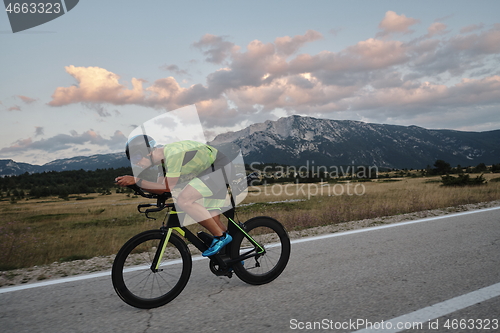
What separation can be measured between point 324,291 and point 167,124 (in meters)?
2.62

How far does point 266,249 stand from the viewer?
4172 millimetres

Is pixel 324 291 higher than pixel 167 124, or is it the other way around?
pixel 167 124

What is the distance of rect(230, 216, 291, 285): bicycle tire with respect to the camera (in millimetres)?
3852

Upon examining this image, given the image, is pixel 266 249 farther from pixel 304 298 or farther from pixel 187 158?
pixel 187 158

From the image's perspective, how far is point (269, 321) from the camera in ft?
9.40

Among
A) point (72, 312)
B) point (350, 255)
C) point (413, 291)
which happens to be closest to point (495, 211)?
point (350, 255)

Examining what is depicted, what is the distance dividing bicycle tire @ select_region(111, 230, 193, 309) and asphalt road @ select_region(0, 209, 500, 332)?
13 centimetres

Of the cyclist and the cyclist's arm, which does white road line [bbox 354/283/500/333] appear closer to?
the cyclist

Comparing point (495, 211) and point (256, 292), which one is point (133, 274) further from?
point (495, 211)

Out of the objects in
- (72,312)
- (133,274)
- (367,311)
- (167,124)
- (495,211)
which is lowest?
(495,211)

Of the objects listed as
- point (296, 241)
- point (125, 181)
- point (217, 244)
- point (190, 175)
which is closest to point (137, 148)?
point (125, 181)

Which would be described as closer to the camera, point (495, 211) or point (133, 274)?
point (133, 274)

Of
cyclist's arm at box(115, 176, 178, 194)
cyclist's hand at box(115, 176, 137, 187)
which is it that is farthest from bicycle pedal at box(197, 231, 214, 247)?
cyclist's hand at box(115, 176, 137, 187)

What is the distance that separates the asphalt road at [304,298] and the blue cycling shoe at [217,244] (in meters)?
0.48
